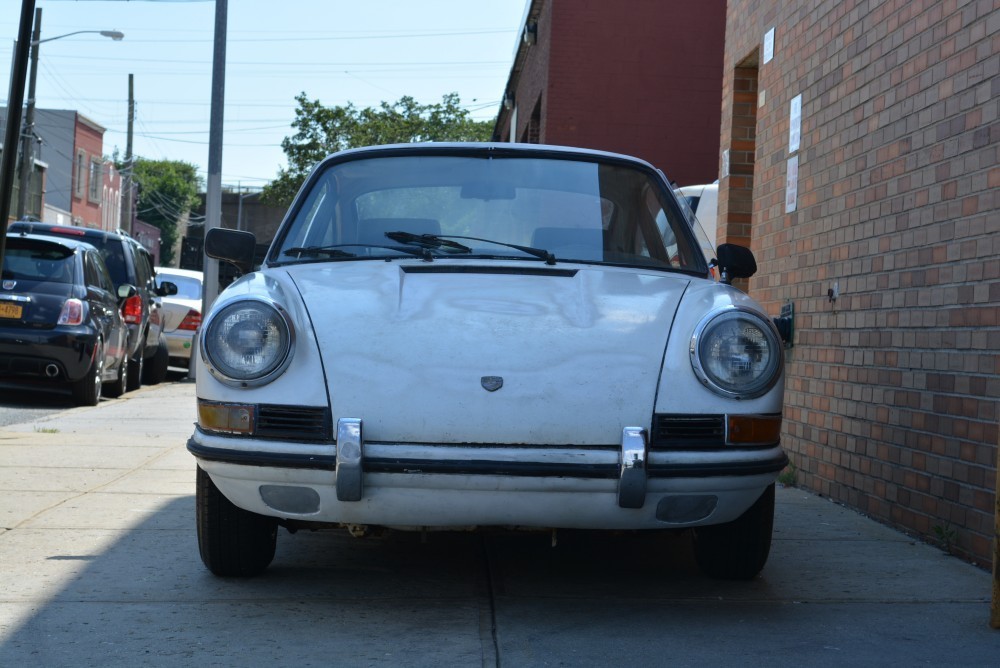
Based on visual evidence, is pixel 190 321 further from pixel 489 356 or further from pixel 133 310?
pixel 489 356

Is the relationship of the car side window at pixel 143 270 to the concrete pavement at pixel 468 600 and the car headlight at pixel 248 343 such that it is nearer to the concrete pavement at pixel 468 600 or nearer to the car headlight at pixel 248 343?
the concrete pavement at pixel 468 600

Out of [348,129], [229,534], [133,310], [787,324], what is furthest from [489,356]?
[348,129]

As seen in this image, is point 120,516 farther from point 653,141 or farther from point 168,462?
point 653,141

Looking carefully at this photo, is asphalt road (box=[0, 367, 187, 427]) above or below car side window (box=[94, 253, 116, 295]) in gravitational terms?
below

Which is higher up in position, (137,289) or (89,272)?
(89,272)

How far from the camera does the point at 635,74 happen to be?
651 inches

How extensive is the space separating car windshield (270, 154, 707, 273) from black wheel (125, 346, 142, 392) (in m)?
9.72

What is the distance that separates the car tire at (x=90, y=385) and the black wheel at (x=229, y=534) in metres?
7.43

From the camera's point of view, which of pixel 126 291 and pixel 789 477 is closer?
pixel 789 477

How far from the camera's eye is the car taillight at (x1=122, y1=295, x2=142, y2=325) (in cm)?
1297

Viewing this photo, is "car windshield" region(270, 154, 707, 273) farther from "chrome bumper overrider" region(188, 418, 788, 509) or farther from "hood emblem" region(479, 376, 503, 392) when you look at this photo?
"chrome bumper overrider" region(188, 418, 788, 509)

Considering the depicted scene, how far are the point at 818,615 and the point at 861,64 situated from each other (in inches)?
130

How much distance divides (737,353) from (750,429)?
231 mm

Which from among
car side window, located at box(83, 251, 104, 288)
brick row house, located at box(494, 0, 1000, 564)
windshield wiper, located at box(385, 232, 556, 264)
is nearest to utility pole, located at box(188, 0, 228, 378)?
car side window, located at box(83, 251, 104, 288)
